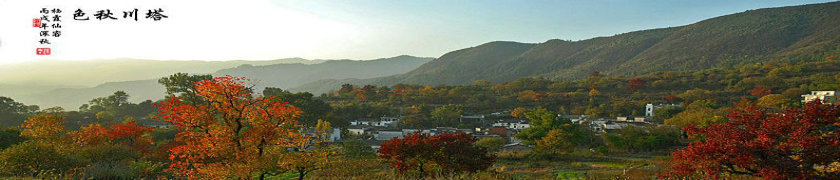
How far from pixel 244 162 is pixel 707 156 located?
Answer: 37.2 feet

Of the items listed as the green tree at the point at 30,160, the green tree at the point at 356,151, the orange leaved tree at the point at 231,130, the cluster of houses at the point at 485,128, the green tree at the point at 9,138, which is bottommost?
the cluster of houses at the point at 485,128

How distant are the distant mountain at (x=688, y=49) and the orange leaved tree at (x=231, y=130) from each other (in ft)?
→ 401

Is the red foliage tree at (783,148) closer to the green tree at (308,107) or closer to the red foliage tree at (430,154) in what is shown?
the red foliage tree at (430,154)

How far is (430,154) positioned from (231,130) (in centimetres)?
920

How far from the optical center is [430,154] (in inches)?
719

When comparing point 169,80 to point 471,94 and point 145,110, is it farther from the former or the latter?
point 471,94

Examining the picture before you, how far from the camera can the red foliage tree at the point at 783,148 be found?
8.29 meters

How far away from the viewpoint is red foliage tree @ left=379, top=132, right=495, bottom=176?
18.2m

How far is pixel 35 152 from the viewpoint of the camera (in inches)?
599

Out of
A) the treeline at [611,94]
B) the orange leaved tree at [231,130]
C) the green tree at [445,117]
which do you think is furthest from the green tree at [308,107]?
the orange leaved tree at [231,130]

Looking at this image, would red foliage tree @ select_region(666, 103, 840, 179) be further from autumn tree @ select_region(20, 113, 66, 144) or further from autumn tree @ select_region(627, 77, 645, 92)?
autumn tree @ select_region(627, 77, 645, 92)

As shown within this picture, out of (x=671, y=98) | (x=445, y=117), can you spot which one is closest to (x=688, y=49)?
(x=671, y=98)

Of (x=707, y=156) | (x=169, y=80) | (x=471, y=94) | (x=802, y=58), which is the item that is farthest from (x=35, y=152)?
(x=802, y=58)

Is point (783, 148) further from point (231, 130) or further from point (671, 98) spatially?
point (671, 98)
